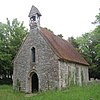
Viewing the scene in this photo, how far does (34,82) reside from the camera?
33312mm

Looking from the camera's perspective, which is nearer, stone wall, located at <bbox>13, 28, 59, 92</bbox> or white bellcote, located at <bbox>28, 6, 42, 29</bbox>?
stone wall, located at <bbox>13, 28, 59, 92</bbox>

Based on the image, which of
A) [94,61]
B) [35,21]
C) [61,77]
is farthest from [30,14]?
[94,61]

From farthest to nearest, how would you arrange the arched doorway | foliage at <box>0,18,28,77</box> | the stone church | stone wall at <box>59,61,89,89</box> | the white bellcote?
foliage at <box>0,18,28,77</box> → the arched doorway → the white bellcote → stone wall at <box>59,61,89,89</box> → the stone church

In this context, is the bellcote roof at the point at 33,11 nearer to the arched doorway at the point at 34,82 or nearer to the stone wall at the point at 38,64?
the stone wall at the point at 38,64

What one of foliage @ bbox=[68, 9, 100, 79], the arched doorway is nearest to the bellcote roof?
the arched doorway

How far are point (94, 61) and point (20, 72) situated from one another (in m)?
22.4

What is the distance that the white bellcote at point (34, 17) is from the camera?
32.4m

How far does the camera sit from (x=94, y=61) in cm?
5134

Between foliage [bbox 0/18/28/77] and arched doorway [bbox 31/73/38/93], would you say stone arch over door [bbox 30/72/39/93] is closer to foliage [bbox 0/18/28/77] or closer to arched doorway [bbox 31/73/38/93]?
arched doorway [bbox 31/73/38/93]

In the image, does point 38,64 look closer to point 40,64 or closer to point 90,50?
point 40,64

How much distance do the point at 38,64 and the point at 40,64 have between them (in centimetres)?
36

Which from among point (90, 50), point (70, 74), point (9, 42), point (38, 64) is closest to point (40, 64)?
point (38, 64)

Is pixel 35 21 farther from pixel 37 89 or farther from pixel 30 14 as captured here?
pixel 37 89

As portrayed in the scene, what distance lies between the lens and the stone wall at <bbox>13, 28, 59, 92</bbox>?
29806 millimetres
